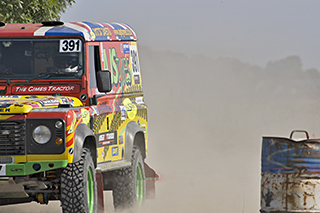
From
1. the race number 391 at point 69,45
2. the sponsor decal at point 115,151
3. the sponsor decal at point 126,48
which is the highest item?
the sponsor decal at point 126,48

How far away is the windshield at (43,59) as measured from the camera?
8.44m

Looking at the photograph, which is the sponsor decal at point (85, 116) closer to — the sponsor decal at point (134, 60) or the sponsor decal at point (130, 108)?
the sponsor decal at point (130, 108)

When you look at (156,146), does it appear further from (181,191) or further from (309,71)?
(309,71)

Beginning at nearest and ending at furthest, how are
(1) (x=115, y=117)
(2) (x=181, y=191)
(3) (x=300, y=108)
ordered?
1. (1) (x=115, y=117)
2. (2) (x=181, y=191)
3. (3) (x=300, y=108)

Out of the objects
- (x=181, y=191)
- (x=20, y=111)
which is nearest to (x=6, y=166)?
(x=20, y=111)

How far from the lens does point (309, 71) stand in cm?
2192

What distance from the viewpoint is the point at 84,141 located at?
7.94m

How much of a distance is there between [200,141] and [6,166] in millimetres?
10982

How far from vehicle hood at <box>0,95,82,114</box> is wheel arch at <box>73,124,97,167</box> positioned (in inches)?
17.8

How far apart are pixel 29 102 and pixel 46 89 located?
91cm

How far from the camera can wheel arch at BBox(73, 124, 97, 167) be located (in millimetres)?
7391

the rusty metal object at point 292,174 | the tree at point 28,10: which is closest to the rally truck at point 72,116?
the rusty metal object at point 292,174

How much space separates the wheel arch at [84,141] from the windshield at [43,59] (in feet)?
2.91

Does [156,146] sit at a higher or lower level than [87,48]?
lower
